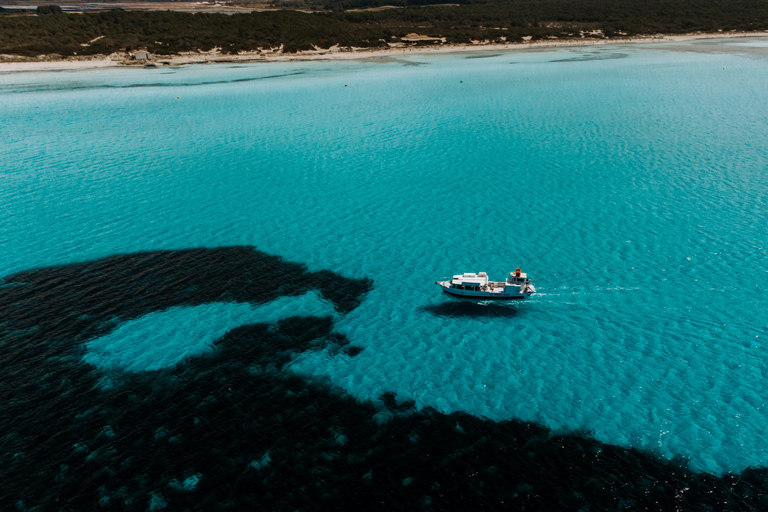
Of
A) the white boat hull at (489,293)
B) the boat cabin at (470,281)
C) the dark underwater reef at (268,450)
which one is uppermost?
the boat cabin at (470,281)

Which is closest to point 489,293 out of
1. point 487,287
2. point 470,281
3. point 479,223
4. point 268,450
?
point 487,287

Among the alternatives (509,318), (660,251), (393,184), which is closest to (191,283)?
(509,318)

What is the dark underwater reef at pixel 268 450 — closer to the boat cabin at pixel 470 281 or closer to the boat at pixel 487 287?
the boat at pixel 487 287

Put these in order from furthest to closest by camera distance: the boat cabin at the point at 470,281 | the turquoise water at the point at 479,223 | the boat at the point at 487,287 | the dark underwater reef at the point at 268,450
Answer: the boat cabin at the point at 470,281, the boat at the point at 487,287, the turquoise water at the point at 479,223, the dark underwater reef at the point at 268,450

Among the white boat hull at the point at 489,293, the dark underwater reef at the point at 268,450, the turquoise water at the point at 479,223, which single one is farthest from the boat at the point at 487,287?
the dark underwater reef at the point at 268,450

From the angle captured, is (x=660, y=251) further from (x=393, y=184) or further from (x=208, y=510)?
(x=208, y=510)
